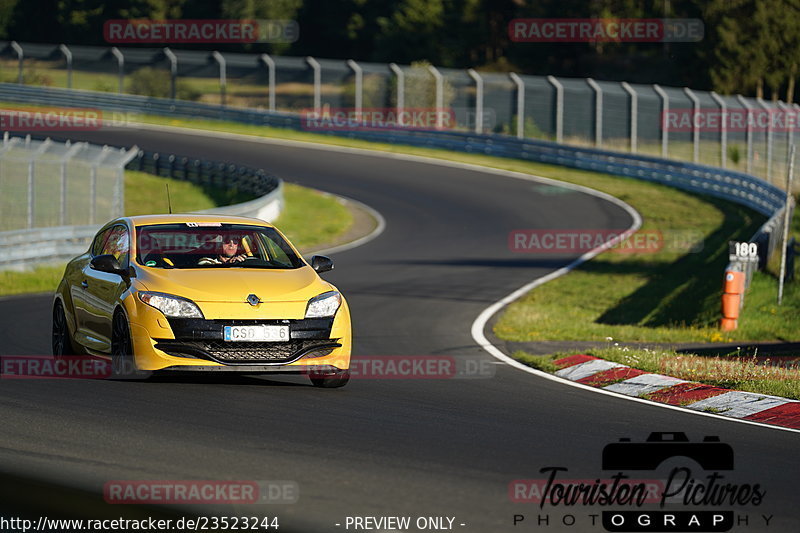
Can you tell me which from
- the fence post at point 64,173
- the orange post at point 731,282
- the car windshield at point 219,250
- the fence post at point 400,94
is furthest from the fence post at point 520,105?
the car windshield at point 219,250

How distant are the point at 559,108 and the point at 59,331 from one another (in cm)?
3569

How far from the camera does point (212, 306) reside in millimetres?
10281

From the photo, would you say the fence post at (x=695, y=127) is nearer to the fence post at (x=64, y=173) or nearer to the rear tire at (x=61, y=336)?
the fence post at (x=64, y=173)

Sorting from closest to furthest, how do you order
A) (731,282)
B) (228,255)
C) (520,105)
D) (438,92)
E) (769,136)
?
(228,255)
(731,282)
(769,136)
(520,105)
(438,92)

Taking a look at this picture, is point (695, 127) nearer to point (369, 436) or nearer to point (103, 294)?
point (103, 294)

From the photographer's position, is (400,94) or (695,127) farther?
(400,94)

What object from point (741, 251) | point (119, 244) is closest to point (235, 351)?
point (119, 244)

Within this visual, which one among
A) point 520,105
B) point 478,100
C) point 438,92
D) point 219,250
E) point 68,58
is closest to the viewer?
point 219,250

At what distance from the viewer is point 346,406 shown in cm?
1004

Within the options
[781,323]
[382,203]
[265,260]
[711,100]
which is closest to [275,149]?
[382,203]

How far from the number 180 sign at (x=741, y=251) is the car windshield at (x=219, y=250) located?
7.71m

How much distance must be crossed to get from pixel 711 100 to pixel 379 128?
560 inches

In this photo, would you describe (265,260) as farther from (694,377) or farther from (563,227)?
(563,227)

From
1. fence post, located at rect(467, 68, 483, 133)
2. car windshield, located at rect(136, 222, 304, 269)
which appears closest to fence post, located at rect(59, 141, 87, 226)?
car windshield, located at rect(136, 222, 304, 269)
